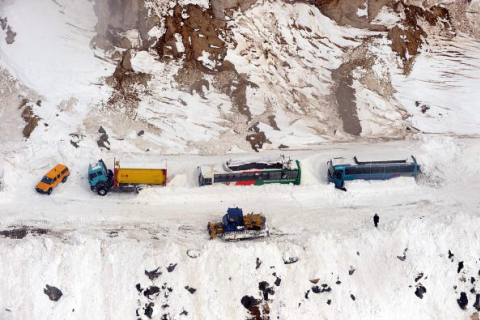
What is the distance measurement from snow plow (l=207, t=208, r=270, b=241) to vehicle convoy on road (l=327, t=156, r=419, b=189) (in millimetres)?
7174

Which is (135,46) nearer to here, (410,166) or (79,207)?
(79,207)

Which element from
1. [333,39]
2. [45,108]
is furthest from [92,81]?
[333,39]

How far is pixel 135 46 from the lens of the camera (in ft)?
139

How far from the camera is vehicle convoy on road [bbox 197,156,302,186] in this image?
3356 cm

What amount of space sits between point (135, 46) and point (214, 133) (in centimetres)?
1068

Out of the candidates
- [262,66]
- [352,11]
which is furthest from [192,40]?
[352,11]

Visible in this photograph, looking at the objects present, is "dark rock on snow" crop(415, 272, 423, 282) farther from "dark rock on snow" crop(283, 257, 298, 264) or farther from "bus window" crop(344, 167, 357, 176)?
"bus window" crop(344, 167, 357, 176)

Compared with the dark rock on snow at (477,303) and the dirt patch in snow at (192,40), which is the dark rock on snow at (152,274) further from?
the dirt patch in snow at (192,40)

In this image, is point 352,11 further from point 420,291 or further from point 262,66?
point 420,291

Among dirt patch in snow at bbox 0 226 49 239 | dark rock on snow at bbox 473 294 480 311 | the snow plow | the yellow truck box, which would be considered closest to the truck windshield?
dirt patch in snow at bbox 0 226 49 239

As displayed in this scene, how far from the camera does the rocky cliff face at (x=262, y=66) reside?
39.9 meters

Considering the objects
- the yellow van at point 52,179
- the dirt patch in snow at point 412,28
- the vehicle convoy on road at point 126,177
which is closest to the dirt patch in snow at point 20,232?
the yellow van at point 52,179

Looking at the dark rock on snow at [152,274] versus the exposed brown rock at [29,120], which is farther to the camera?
the exposed brown rock at [29,120]

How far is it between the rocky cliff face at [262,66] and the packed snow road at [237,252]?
6.89m
